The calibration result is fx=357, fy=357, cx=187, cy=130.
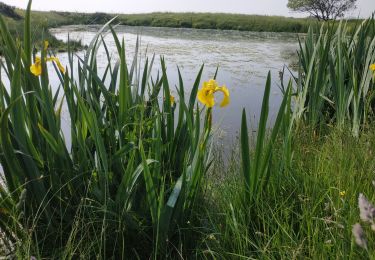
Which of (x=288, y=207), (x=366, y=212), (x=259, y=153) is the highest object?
(x=366, y=212)

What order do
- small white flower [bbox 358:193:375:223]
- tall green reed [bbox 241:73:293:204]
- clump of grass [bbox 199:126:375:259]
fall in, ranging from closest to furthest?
small white flower [bbox 358:193:375:223] < clump of grass [bbox 199:126:375:259] < tall green reed [bbox 241:73:293:204]

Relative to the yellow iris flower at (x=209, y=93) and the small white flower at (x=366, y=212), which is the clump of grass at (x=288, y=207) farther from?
A: the small white flower at (x=366, y=212)

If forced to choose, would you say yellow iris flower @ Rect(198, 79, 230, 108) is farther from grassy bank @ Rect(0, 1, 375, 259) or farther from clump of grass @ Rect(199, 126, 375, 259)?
clump of grass @ Rect(199, 126, 375, 259)

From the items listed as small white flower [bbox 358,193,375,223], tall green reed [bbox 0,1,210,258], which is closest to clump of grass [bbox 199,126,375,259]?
tall green reed [bbox 0,1,210,258]

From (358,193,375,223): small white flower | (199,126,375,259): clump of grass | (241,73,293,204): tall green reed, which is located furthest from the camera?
(241,73,293,204): tall green reed

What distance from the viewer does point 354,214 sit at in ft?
3.74

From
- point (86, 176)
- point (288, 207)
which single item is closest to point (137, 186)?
point (86, 176)

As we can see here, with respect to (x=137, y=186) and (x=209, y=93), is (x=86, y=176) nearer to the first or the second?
(x=137, y=186)

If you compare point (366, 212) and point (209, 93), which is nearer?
point (366, 212)

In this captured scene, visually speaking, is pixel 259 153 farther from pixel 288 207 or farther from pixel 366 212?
pixel 366 212

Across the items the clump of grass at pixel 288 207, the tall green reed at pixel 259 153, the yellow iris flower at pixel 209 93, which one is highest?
the yellow iris flower at pixel 209 93

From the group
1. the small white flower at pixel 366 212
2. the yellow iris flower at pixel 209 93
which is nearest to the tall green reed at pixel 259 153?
the yellow iris flower at pixel 209 93

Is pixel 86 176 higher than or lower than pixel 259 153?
lower

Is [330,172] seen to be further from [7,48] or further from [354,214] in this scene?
[7,48]
